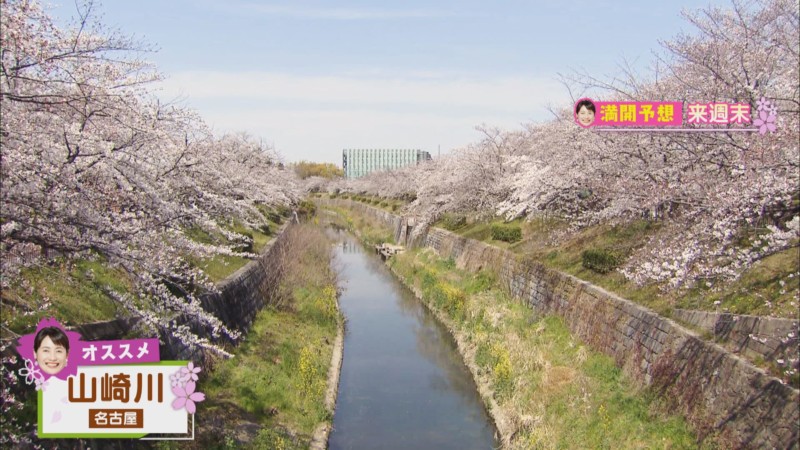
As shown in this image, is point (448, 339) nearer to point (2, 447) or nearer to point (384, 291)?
point (384, 291)

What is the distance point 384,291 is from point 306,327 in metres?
10.1

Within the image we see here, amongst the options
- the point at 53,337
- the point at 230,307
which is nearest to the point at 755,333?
the point at 53,337

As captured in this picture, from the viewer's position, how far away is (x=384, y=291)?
28.0 metres

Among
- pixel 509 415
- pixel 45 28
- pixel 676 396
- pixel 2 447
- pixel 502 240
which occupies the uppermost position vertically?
pixel 45 28

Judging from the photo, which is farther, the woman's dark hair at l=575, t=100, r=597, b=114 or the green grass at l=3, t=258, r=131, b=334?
the woman's dark hair at l=575, t=100, r=597, b=114

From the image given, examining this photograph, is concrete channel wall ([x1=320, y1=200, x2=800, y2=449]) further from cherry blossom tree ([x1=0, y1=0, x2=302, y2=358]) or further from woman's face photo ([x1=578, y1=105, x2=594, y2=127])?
cherry blossom tree ([x1=0, y1=0, x2=302, y2=358])

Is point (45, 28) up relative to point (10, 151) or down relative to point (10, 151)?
up

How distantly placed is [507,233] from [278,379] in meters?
12.6

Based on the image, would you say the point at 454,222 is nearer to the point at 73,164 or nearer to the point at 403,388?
the point at 403,388

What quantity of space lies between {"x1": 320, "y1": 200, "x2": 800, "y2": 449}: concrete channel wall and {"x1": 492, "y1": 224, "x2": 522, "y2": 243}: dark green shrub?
5.36 meters

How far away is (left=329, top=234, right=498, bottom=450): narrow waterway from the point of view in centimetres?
1296

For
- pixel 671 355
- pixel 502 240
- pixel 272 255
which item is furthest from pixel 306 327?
pixel 671 355

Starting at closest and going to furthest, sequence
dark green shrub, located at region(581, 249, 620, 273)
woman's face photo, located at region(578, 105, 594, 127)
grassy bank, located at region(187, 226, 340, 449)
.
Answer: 1. grassy bank, located at region(187, 226, 340, 449)
2. woman's face photo, located at region(578, 105, 594, 127)
3. dark green shrub, located at region(581, 249, 620, 273)

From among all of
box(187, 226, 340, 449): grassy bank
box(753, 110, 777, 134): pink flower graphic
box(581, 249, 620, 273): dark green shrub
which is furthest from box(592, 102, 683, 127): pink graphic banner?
box(187, 226, 340, 449): grassy bank
